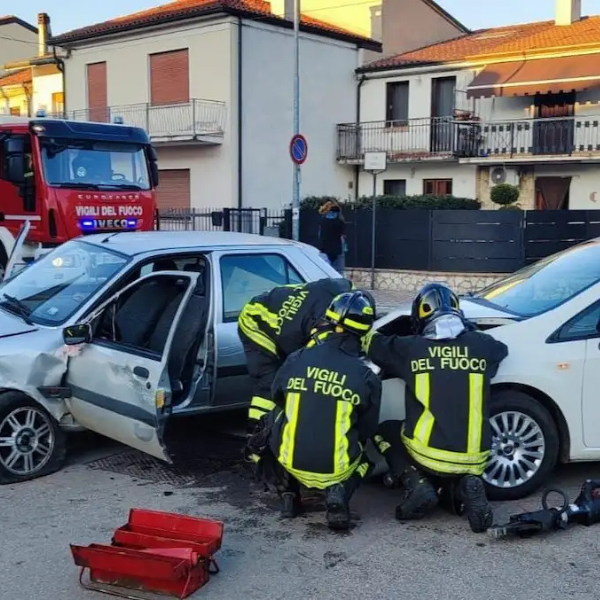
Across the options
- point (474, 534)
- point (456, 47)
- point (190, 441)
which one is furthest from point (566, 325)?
point (456, 47)

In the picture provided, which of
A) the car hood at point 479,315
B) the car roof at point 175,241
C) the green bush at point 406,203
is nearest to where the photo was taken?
the car hood at point 479,315

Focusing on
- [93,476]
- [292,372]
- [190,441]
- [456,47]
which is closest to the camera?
[292,372]

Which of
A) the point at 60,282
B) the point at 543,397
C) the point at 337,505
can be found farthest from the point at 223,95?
the point at 337,505

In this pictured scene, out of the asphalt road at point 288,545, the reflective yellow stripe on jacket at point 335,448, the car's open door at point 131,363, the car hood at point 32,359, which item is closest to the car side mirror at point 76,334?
the car's open door at point 131,363

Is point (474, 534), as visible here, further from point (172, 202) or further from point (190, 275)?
point (172, 202)

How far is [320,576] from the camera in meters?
3.98

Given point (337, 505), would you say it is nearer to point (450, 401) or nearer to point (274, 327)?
point (450, 401)

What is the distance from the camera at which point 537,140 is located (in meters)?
24.4

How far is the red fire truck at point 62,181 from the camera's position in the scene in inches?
500

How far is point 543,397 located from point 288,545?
70.8 inches

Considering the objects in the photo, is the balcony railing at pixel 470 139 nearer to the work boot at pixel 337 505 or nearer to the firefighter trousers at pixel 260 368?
the firefighter trousers at pixel 260 368

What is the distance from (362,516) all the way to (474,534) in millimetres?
652

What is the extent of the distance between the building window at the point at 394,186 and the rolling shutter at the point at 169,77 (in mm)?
7272

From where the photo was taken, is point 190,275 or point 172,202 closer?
point 190,275
